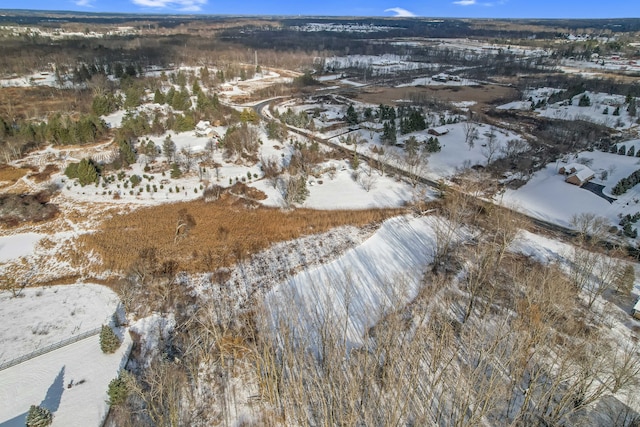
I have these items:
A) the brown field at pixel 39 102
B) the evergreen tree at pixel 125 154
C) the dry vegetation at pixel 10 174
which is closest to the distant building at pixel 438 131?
the evergreen tree at pixel 125 154

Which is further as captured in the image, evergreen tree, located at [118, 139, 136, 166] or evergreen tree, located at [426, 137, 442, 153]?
evergreen tree, located at [426, 137, 442, 153]

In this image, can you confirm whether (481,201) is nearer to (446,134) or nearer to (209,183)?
(446,134)

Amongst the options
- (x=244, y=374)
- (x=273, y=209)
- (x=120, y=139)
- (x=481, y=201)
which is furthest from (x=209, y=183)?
(x=481, y=201)

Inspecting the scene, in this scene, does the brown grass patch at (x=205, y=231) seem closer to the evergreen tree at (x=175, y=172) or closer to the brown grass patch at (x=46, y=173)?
the evergreen tree at (x=175, y=172)

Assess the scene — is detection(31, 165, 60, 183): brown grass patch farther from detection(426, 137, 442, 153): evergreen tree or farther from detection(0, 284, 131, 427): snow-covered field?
detection(426, 137, 442, 153): evergreen tree

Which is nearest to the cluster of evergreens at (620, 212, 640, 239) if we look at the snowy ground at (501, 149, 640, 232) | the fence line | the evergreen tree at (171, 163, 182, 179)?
the snowy ground at (501, 149, 640, 232)
